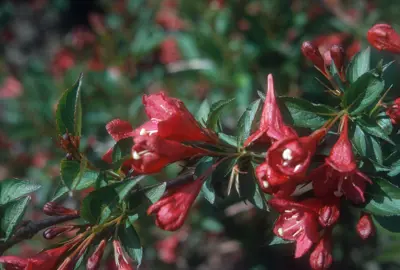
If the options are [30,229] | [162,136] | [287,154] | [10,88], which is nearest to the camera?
[287,154]

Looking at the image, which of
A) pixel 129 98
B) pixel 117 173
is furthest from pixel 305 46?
pixel 129 98

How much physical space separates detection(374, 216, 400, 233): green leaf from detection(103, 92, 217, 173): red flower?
465 millimetres

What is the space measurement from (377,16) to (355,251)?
1.29 m

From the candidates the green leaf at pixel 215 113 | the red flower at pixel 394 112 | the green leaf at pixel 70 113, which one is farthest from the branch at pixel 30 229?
the red flower at pixel 394 112

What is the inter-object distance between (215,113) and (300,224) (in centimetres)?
34

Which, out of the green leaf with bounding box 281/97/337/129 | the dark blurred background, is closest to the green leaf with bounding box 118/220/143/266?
the green leaf with bounding box 281/97/337/129

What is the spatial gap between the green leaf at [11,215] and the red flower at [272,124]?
1.91ft

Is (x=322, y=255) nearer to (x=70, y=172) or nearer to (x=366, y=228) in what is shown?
(x=366, y=228)

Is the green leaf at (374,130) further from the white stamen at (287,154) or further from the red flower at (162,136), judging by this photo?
the red flower at (162,136)

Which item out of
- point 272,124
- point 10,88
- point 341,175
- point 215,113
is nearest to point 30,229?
point 215,113

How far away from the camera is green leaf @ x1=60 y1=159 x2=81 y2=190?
4.10ft

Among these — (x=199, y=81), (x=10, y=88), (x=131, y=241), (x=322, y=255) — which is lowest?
(x=10, y=88)

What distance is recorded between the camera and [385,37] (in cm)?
143

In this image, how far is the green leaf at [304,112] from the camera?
51.9 inches
